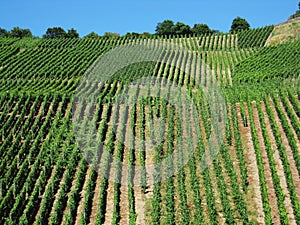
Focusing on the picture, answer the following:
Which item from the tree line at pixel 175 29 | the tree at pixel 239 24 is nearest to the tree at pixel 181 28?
the tree line at pixel 175 29

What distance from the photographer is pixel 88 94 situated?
116 ft

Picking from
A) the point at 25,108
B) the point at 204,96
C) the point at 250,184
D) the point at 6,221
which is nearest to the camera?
the point at 6,221

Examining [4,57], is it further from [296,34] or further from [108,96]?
[296,34]

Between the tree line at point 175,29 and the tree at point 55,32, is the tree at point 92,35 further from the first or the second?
the tree at point 55,32

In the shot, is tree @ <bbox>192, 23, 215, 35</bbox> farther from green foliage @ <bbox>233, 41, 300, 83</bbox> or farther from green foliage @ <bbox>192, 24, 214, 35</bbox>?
green foliage @ <bbox>233, 41, 300, 83</bbox>

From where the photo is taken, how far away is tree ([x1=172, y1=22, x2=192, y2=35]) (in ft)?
268

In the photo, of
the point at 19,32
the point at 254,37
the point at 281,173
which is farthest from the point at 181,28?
the point at 281,173

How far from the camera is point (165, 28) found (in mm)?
83312

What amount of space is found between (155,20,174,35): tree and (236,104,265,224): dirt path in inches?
2217

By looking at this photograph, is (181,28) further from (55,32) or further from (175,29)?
(55,32)

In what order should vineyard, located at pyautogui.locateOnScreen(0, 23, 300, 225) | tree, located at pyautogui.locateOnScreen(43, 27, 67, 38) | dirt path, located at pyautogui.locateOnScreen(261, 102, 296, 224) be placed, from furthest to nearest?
tree, located at pyautogui.locateOnScreen(43, 27, 67, 38)
vineyard, located at pyautogui.locateOnScreen(0, 23, 300, 225)
dirt path, located at pyautogui.locateOnScreen(261, 102, 296, 224)

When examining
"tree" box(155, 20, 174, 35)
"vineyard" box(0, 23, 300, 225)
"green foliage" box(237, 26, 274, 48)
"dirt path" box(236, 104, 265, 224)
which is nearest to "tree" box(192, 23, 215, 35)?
"tree" box(155, 20, 174, 35)

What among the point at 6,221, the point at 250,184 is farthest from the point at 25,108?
the point at 250,184

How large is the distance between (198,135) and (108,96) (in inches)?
402
